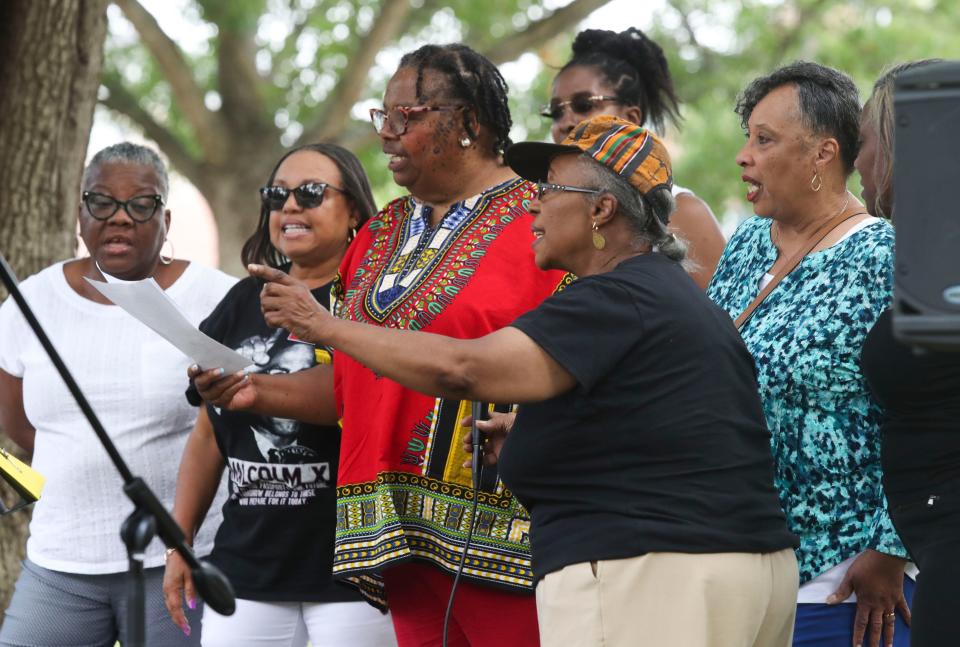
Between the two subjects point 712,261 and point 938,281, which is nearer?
point 938,281

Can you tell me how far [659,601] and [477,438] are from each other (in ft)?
2.51

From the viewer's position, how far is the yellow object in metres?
3.58

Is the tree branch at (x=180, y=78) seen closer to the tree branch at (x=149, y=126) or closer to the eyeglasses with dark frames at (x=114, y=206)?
the tree branch at (x=149, y=126)

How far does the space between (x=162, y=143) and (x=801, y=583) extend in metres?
10.4

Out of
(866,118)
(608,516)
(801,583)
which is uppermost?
(866,118)

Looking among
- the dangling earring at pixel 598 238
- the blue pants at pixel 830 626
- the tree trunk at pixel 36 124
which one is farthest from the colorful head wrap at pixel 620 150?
the tree trunk at pixel 36 124

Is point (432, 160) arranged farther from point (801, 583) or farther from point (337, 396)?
point (801, 583)

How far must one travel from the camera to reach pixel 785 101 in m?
3.56

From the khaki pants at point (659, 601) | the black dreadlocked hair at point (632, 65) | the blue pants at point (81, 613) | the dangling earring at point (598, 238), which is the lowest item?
the blue pants at point (81, 613)

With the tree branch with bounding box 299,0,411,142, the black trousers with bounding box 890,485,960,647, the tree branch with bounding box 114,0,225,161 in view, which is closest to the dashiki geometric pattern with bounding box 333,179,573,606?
the black trousers with bounding box 890,485,960,647

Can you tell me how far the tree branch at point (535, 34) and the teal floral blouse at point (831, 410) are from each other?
29.0 ft

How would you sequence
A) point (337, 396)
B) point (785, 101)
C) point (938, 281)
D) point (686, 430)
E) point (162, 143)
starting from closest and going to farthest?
point (938, 281)
point (686, 430)
point (785, 101)
point (337, 396)
point (162, 143)

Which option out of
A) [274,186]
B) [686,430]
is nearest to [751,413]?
[686,430]

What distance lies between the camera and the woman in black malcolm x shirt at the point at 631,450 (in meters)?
2.71
